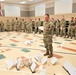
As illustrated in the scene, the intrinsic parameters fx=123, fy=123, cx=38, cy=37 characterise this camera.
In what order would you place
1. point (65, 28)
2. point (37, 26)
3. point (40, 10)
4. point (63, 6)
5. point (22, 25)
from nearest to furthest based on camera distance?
point (65, 28)
point (63, 6)
point (37, 26)
point (22, 25)
point (40, 10)

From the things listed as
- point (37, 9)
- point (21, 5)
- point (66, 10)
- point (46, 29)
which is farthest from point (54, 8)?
point (46, 29)

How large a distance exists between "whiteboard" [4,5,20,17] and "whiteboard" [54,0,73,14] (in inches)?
212

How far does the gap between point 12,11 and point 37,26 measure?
16.2 ft

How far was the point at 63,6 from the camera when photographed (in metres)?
10.7

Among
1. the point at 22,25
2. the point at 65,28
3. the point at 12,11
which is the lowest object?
the point at 65,28

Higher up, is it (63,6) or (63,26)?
(63,6)

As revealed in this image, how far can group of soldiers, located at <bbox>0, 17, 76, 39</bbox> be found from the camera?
8.40 metres

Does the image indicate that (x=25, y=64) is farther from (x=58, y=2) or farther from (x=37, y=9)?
(x=37, y=9)

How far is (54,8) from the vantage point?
11773 mm

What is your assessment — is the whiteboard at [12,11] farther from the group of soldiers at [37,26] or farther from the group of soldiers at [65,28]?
the group of soldiers at [65,28]

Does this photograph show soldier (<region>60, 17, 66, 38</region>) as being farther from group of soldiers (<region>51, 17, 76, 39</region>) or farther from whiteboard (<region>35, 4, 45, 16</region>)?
whiteboard (<region>35, 4, 45, 16</region>)

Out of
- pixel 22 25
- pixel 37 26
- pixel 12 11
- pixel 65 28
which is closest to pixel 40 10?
pixel 22 25

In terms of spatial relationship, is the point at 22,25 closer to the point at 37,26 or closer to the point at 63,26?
the point at 37,26

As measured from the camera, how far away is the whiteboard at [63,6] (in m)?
10.0
